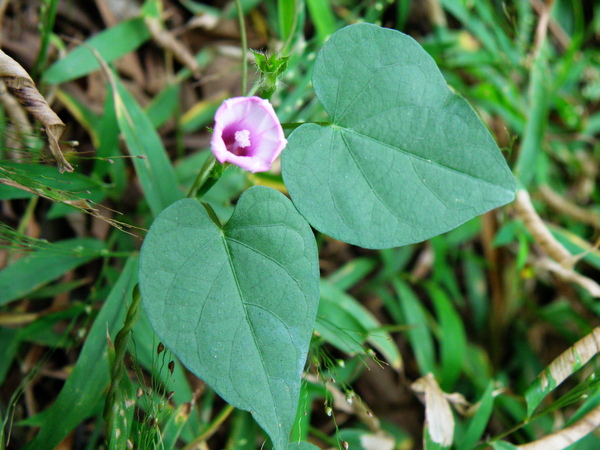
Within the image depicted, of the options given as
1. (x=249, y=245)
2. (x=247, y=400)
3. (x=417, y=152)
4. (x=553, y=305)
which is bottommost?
(x=553, y=305)

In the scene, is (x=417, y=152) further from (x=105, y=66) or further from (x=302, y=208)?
(x=105, y=66)

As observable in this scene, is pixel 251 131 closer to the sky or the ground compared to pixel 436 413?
closer to the sky

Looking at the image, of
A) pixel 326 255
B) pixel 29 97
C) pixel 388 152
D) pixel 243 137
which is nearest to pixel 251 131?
pixel 243 137

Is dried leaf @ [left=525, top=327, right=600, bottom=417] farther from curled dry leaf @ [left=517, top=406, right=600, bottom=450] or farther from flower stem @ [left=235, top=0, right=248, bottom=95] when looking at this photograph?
flower stem @ [left=235, top=0, right=248, bottom=95]

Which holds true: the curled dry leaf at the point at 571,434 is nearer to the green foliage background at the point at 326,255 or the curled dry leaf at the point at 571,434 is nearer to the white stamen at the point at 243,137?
the green foliage background at the point at 326,255

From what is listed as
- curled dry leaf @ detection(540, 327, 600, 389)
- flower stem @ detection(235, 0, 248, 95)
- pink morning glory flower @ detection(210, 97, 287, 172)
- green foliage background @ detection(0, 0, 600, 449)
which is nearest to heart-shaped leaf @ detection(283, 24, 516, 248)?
pink morning glory flower @ detection(210, 97, 287, 172)

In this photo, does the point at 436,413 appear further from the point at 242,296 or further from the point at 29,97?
the point at 29,97

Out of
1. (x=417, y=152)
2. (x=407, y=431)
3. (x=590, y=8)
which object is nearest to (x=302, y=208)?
(x=417, y=152)
